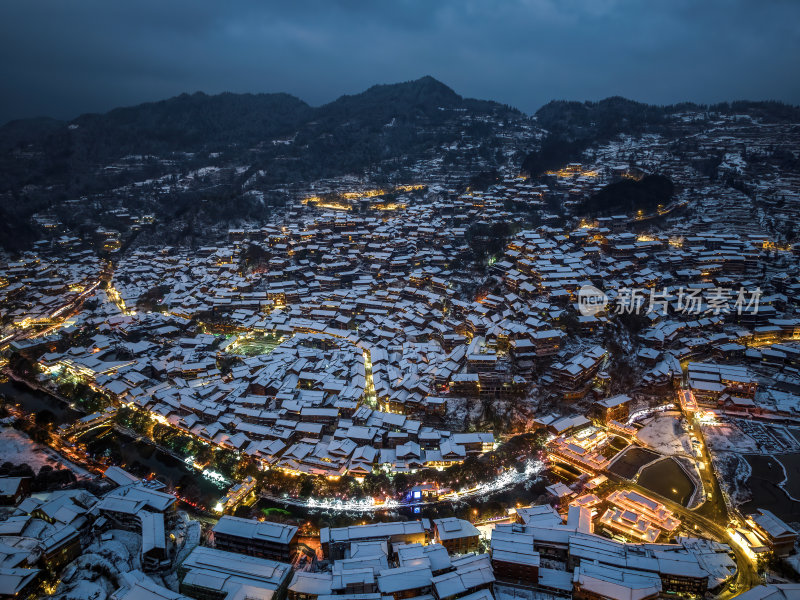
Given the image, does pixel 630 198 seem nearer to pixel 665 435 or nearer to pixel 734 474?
pixel 665 435

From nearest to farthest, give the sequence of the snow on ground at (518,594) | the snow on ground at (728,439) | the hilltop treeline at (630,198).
A: 1. the snow on ground at (518,594)
2. the snow on ground at (728,439)
3. the hilltop treeline at (630,198)

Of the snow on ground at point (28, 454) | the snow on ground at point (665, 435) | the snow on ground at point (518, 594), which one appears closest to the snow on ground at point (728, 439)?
the snow on ground at point (665, 435)

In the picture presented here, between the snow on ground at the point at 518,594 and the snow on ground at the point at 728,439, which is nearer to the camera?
the snow on ground at the point at 518,594

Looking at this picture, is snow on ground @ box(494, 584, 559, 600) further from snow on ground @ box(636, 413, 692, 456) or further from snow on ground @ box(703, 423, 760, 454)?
snow on ground @ box(703, 423, 760, 454)

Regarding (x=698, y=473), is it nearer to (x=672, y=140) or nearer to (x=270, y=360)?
(x=270, y=360)

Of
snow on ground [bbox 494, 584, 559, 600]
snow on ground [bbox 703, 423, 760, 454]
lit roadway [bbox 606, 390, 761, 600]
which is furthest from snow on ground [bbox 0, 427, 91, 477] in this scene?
snow on ground [bbox 703, 423, 760, 454]

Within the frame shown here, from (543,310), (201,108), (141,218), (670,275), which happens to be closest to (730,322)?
(670,275)

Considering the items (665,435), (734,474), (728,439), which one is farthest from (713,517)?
(728,439)

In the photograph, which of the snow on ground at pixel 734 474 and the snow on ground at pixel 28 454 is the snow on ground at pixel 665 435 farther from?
the snow on ground at pixel 28 454
